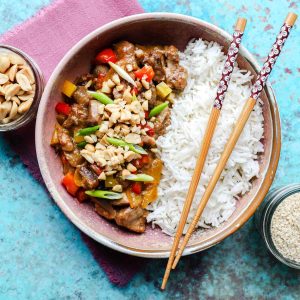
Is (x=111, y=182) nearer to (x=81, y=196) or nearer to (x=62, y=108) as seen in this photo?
(x=81, y=196)

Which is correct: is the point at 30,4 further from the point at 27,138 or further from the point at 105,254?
the point at 105,254

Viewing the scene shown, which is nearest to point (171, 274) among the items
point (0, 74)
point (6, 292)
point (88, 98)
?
point (6, 292)

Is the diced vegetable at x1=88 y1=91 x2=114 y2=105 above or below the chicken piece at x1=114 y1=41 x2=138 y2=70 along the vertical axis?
below

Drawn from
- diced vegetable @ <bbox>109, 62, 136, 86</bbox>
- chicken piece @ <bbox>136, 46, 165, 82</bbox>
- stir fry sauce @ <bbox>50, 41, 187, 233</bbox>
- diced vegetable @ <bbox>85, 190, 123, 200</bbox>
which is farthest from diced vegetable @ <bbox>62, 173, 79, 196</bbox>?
chicken piece @ <bbox>136, 46, 165, 82</bbox>

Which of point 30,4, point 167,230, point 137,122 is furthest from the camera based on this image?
point 30,4

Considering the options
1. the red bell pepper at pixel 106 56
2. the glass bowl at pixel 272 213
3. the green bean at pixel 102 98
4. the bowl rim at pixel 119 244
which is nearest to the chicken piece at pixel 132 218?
the bowl rim at pixel 119 244

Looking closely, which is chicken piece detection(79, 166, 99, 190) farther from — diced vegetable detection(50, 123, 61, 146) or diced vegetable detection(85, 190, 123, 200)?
diced vegetable detection(50, 123, 61, 146)

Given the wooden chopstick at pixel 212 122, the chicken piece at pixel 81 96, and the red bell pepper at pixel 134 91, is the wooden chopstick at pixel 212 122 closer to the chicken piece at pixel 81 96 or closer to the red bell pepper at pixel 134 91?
the red bell pepper at pixel 134 91
